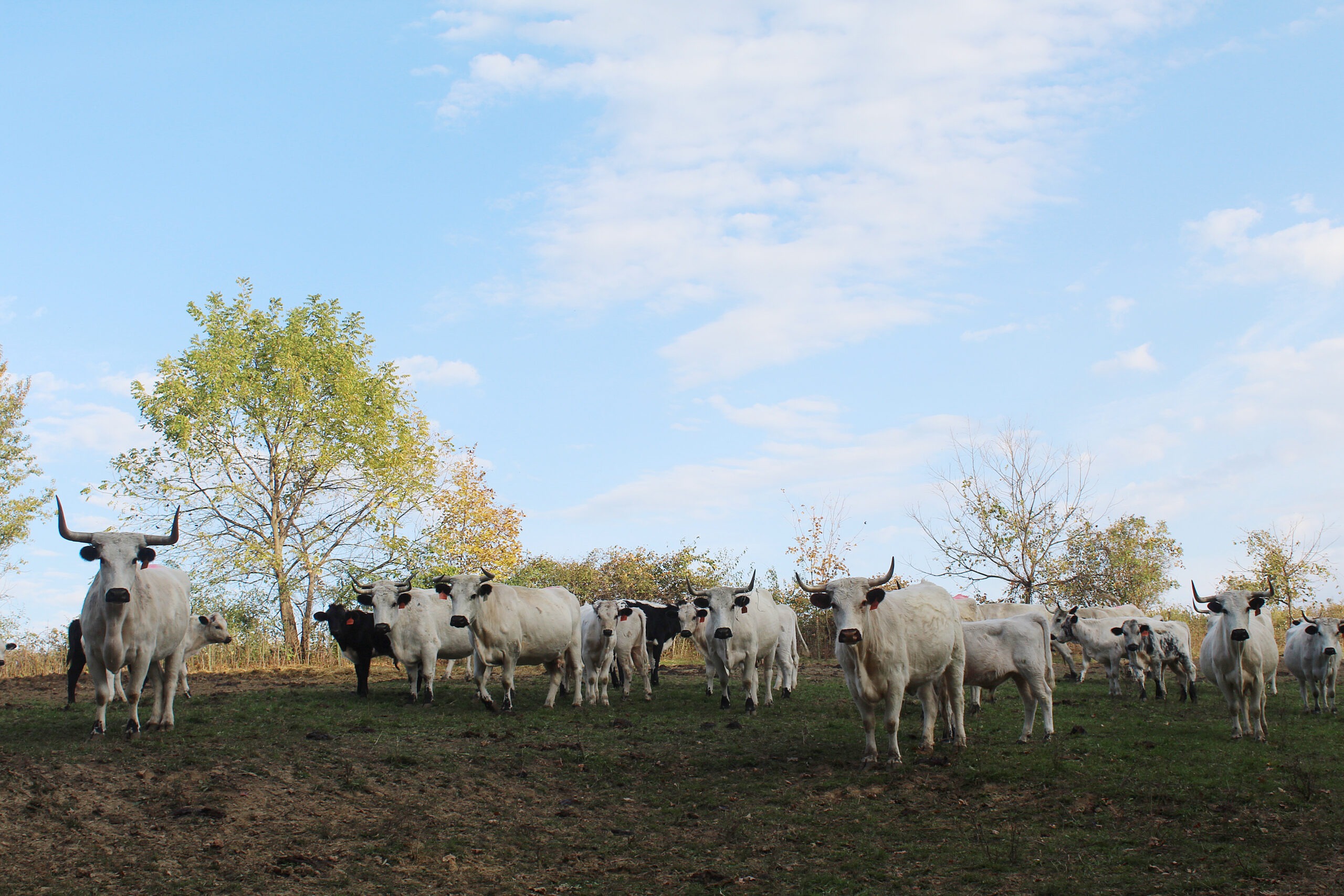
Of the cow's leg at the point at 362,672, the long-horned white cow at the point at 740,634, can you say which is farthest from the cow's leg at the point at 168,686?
the long-horned white cow at the point at 740,634

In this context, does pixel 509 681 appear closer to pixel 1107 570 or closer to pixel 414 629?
pixel 414 629

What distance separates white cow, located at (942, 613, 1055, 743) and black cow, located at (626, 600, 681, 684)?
27.4 ft

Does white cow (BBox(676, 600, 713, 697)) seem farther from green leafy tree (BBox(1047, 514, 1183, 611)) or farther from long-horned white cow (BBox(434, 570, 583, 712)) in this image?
green leafy tree (BBox(1047, 514, 1183, 611))

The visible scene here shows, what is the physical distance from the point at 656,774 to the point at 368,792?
3371 millimetres

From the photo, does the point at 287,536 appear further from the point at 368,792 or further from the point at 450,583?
the point at 368,792

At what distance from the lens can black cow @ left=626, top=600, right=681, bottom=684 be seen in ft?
66.8

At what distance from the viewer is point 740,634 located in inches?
656

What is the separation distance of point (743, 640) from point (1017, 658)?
17.9 feet

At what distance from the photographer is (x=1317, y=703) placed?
1588 centimetres

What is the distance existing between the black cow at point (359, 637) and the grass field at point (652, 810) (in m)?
4.20

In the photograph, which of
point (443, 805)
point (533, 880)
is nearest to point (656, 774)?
point (443, 805)

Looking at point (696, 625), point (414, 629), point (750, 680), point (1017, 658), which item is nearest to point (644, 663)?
point (696, 625)

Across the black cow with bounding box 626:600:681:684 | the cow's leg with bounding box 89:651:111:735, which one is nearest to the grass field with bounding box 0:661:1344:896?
the cow's leg with bounding box 89:651:111:735

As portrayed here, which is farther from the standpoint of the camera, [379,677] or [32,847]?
[379,677]
